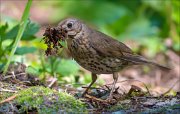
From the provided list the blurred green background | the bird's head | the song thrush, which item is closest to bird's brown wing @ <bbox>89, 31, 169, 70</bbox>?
the song thrush

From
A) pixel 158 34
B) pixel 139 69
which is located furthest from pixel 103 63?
pixel 158 34

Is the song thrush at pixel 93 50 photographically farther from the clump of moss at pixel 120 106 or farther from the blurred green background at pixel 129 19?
the blurred green background at pixel 129 19

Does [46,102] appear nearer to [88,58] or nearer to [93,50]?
[88,58]

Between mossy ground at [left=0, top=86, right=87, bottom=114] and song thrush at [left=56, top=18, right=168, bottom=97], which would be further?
song thrush at [left=56, top=18, right=168, bottom=97]

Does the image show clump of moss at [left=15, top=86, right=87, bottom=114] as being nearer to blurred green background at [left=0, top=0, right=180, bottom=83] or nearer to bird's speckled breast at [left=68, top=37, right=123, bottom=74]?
bird's speckled breast at [left=68, top=37, right=123, bottom=74]

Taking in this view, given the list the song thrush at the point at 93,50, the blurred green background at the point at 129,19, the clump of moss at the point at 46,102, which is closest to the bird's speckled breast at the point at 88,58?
the song thrush at the point at 93,50

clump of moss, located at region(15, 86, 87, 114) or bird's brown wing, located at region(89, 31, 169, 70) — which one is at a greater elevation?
bird's brown wing, located at region(89, 31, 169, 70)
